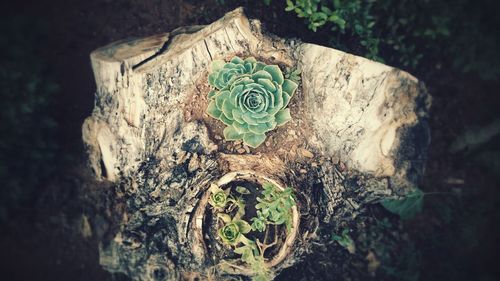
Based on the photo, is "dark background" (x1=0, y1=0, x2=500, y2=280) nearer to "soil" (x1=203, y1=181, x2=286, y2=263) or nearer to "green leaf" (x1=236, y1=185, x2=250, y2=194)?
"soil" (x1=203, y1=181, x2=286, y2=263)

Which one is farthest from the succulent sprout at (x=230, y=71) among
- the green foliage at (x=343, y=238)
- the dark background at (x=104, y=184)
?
the green foliage at (x=343, y=238)

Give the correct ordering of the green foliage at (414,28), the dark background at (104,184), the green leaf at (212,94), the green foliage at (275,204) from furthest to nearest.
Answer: the dark background at (104,184) → the green foliage at (414,28) → the green leaf at (212,94) → the green foliage at (275,204)

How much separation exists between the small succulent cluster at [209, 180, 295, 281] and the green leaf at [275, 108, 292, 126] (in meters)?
0.44

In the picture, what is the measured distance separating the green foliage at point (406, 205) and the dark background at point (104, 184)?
0.23 meters

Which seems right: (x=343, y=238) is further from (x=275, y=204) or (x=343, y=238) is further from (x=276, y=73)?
(x=276, y=73)

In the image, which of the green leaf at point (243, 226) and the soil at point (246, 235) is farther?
the soil at point (246, 235)

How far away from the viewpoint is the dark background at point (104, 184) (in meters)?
3.33

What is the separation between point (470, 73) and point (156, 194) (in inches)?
134

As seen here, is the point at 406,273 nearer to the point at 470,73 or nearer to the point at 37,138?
the point at 470,73

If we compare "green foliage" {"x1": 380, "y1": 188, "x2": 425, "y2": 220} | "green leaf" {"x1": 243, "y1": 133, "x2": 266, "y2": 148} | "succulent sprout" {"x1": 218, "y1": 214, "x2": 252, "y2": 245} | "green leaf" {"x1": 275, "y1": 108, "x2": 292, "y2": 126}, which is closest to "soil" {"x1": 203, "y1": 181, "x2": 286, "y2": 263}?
"succulent sprout" {"x1": 218, "y1": 214, "x2": 252, "y2": 245}

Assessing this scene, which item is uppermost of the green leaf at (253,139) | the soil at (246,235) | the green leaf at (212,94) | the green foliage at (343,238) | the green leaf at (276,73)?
the green leaf at (276,73)

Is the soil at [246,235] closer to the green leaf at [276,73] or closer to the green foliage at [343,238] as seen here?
the green foliage at [343,238]

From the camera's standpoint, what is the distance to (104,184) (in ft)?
10.4

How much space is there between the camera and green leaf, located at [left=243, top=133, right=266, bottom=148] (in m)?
2.35
